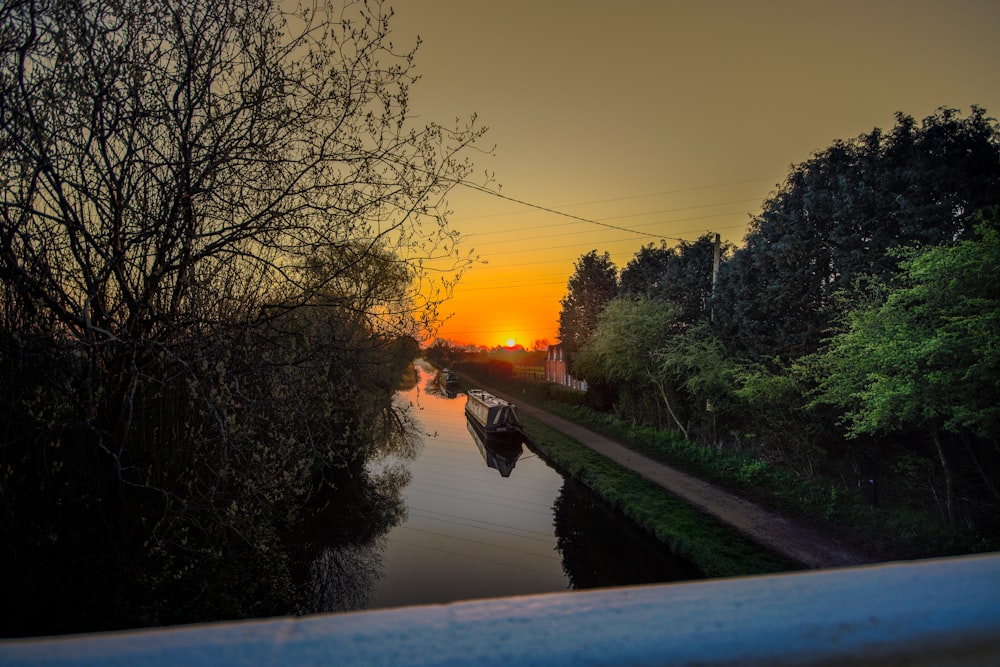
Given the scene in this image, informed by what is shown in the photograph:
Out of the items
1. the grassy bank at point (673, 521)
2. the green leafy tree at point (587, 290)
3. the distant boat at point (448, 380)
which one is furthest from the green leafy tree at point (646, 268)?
the distant boat at point (448, 380)

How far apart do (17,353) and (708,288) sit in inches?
777

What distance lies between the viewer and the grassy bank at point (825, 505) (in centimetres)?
777

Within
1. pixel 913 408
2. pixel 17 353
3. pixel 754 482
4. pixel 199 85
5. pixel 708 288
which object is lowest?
pixel 754 482

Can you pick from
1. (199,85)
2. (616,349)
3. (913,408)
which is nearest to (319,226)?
(199,85)

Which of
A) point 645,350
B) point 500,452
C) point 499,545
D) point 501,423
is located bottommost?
point 499,545

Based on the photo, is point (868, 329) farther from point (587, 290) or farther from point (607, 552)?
point (587, 290)

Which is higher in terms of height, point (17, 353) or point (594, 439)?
point (17, 353)

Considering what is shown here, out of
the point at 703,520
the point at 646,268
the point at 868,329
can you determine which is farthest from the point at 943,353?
the point at 646,268

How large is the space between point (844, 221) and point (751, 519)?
21.7 feet

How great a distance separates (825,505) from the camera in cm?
987

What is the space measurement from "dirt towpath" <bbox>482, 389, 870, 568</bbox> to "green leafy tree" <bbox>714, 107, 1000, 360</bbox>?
3528mm

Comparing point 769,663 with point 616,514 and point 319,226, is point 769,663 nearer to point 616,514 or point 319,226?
point 319,226

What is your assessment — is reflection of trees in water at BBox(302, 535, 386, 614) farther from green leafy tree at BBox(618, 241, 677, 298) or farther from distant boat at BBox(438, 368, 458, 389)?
distant boat at BBox(438, 368, 458, 389)

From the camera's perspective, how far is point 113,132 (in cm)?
295
